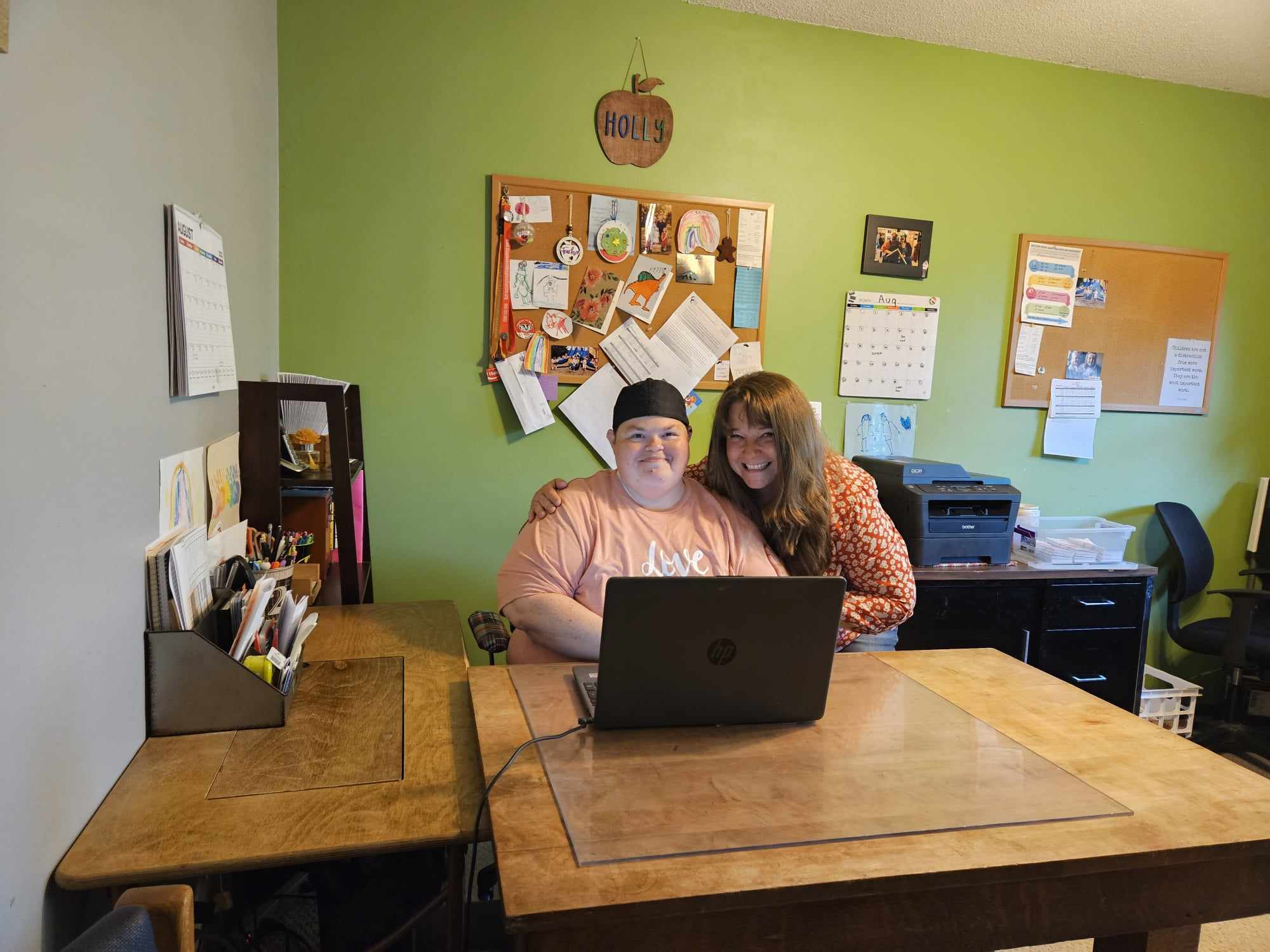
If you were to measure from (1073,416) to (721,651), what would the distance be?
2.80 meters

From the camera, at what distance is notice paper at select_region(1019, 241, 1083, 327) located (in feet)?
10.8

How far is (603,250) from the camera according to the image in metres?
2.89

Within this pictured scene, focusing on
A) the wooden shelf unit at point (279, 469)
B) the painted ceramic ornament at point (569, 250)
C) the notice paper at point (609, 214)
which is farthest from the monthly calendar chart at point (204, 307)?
the notice paper at point (609, 214)

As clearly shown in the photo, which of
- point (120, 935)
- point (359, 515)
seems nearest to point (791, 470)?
point (359, 515)

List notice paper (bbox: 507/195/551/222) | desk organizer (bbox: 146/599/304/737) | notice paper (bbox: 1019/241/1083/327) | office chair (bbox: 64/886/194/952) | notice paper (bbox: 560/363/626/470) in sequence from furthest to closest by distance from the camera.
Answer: notice paper (bbox: 1019/241/1083/327)
notice paper (bbox: 560/363/626/470)
notice paper (bbox: 507/195/551/222)
desk organizer (bbox: 146/599/304/737)
office chair (bbox: 64/886/194/952)

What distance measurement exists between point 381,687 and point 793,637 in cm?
81

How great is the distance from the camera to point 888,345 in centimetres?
321

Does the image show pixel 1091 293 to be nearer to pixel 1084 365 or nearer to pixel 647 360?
pixel 1084 365

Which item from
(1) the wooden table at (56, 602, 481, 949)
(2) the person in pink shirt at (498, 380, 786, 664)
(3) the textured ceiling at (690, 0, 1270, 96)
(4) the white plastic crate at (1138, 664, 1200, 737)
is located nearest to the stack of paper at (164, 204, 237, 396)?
(1) the wooden table at (56, 602, 481, 949)

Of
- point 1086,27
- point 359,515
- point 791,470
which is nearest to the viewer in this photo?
point 791,470

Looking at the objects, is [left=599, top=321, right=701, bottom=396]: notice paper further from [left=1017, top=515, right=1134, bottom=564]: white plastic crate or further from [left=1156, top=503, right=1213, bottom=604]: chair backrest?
[left=1156, top=503, right=1213, bottom=604]: chair backrest

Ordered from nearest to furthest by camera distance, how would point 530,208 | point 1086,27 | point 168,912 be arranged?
point 168,912, point 530,208, point 1086,27

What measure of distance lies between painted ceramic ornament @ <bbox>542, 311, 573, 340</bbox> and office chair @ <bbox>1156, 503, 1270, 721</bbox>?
2.58 meters

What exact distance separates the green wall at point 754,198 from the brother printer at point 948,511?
0.43 metres
